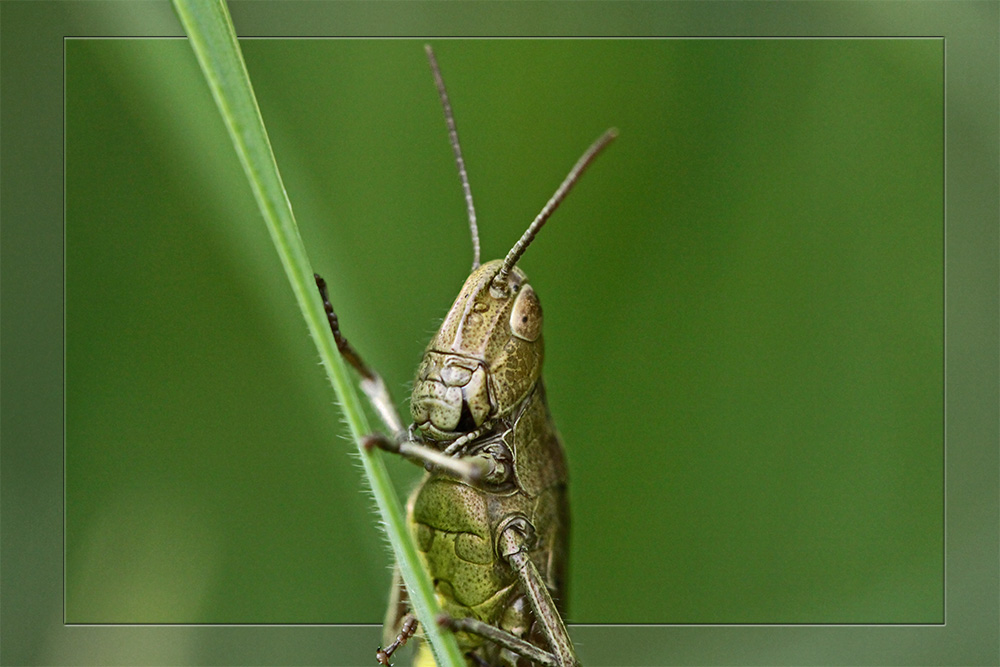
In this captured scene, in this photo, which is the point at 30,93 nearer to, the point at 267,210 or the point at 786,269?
the point at 267,210

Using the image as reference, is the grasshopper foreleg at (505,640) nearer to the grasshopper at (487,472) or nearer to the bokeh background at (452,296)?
the grasshopper at (487,472)

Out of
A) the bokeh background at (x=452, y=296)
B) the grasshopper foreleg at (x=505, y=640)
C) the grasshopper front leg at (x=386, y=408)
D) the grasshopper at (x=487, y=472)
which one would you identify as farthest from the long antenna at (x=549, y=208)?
the grasshopper foreleg at (x=505, y=640)

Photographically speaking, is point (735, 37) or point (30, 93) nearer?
point (30, 93)

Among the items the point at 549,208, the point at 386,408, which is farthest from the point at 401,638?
the point at 549,208

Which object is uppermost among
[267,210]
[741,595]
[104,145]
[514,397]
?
Result: [104,145]

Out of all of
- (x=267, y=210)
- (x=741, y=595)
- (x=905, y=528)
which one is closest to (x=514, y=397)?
(x=267, y=210)
